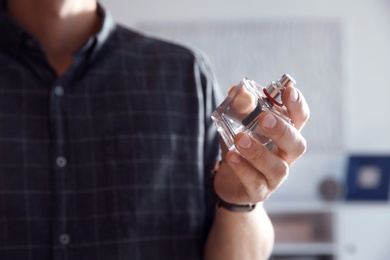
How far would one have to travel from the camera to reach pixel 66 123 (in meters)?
1.15

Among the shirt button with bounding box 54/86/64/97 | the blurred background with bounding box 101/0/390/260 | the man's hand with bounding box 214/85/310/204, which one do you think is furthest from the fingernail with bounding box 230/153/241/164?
the blurred background with bounding box 101/0/390/260

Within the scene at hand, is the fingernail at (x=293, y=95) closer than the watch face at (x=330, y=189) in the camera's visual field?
Yes

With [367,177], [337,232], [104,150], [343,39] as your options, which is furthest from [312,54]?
[104,150]

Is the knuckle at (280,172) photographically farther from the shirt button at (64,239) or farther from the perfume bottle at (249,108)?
the shirt button at (64,239)

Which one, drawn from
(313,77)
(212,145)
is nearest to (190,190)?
(212,145)

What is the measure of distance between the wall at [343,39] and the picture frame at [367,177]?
0.11m

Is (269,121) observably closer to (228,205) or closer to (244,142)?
(244,142)

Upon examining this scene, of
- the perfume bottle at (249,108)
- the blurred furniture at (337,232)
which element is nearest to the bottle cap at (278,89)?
the perfume bottle at (249,108)

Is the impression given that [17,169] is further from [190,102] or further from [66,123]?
[190,102]

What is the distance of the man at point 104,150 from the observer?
43.9 inches

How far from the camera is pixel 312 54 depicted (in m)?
3.60

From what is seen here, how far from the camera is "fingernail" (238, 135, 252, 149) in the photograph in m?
0.89

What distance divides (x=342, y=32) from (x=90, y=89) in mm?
2640

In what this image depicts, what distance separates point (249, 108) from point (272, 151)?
64mm
